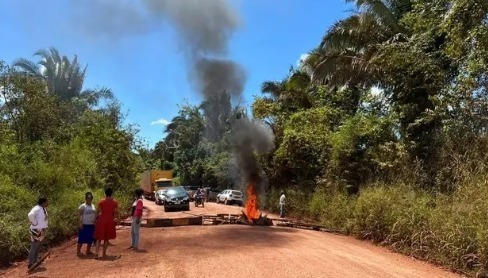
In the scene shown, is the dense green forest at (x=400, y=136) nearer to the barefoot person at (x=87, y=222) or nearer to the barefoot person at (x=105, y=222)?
the barefoot person at (x=105, y=222)

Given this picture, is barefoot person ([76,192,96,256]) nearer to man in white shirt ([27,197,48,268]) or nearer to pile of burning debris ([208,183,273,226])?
man in white shirt ([27,197,48,268])

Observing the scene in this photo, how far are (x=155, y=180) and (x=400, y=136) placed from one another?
3015cm

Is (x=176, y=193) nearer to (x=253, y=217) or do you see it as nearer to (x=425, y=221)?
(x=253, y=217)

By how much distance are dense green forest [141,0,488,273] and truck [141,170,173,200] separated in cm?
1417

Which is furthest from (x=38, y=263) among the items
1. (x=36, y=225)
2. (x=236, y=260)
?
(x=236, y=260)

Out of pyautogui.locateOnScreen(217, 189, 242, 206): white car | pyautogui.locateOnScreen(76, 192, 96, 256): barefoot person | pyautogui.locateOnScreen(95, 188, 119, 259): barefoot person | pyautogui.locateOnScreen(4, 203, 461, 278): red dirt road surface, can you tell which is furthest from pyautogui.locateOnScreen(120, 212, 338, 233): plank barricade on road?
pyautogui.locateOnScreen(217, 189, 242, 206): white car

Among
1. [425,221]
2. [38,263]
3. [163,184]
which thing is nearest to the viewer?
[38,263]

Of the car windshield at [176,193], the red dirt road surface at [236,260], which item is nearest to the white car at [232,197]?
the car windshield at [176,193]

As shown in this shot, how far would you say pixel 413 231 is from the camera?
13.0 metres

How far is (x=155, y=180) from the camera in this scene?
44.1 metres

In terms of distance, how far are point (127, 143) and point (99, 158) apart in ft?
15.2

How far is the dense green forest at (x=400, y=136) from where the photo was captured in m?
12.5

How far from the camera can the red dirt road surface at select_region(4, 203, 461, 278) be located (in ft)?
30.4

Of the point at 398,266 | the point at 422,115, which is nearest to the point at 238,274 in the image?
the point at 398,266
